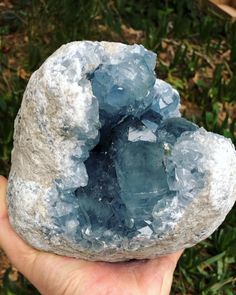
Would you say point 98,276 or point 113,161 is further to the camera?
point 98,276

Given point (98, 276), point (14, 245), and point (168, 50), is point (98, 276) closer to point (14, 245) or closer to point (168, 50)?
point (14, 245)

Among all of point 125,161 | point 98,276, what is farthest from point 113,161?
point 98,276

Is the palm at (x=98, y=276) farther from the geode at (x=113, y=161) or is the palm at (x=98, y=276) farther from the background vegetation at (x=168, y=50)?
the background vegetation at (x=168, y=50)

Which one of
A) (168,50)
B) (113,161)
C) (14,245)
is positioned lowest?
(168,50)

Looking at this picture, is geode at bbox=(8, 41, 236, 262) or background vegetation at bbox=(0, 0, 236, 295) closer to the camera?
geode at bbox=(8, 41, 236, 262)

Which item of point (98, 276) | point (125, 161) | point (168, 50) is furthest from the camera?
point (168, 50)

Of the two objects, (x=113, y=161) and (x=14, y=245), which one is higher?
(x=113, y=161)

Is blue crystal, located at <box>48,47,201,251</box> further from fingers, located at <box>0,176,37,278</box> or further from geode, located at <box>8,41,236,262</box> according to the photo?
fingers, located at <box>0,176,37,278</box>

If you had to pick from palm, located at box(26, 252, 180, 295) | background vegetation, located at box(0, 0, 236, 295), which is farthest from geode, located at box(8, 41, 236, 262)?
background vegetation, located at box(0, 0, 236, 295)
